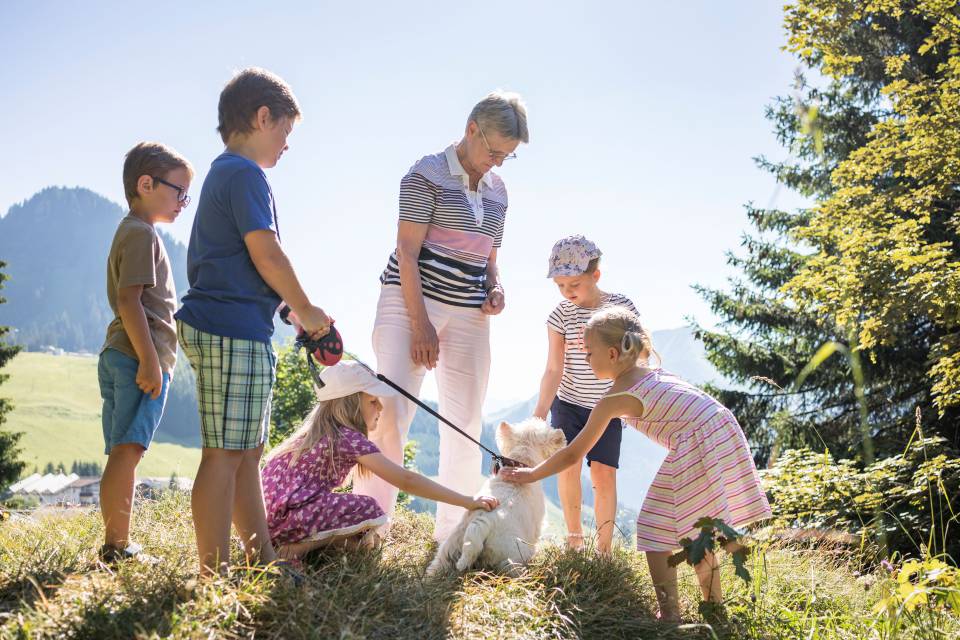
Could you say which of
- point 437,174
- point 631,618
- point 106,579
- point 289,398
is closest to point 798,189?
point 437,174

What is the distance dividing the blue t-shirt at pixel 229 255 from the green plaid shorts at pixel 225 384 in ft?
0.17

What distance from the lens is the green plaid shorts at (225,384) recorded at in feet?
10.1

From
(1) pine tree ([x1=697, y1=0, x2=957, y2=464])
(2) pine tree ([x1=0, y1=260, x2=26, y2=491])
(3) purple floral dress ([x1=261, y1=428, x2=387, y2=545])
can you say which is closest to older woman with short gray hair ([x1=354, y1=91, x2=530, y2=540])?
(3) purple floral dress ([x1=261, y1=428, x2=387, y2=545])

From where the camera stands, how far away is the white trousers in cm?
452

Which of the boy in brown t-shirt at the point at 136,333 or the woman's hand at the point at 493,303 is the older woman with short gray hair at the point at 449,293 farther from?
the boy in brown t-shirt at the point at 136,333

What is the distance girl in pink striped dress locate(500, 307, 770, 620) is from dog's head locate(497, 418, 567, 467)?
A: 350 mm

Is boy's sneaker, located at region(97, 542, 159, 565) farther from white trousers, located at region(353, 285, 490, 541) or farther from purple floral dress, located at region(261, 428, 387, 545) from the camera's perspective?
white trousers, located at region(353, 285, 490, 541)

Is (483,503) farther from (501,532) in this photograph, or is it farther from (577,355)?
(577,355)

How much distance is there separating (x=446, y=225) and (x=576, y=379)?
4.76 ft

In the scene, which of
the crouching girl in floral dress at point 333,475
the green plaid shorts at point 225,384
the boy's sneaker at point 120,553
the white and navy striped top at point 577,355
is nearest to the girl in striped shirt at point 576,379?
the white and navy striped top at point 577,355

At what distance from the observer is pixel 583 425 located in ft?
16.9

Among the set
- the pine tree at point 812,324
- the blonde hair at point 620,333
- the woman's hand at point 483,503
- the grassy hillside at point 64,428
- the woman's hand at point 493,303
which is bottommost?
the woman's hand at point 483,503

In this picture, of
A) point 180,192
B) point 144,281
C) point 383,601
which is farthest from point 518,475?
point 180,192

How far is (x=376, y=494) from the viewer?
14.3 feet
